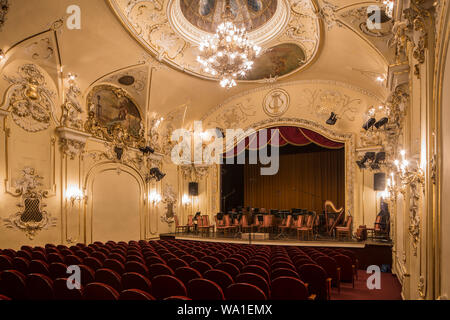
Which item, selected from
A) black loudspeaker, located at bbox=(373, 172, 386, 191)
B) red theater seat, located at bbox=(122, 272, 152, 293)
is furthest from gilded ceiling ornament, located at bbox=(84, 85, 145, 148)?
black loudspeaker, located at bbox=(373, 172, 386, 191)

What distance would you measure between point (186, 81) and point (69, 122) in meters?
5.48

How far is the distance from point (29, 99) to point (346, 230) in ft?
39.3

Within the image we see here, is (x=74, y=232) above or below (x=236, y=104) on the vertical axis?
below

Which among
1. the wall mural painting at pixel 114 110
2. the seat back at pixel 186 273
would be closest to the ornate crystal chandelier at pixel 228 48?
the wall mural painting at pixel 114 110

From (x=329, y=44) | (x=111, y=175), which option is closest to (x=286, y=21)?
(x=329, y=44)

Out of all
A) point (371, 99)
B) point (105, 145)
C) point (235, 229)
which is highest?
point (371, 99)

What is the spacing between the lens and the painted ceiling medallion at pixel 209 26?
9617 millimetres

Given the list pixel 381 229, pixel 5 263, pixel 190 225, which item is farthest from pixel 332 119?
pixel 5 263

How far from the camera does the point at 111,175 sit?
12.0 meters

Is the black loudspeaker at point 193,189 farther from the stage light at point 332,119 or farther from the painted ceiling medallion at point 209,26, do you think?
the stage light at point 332,119

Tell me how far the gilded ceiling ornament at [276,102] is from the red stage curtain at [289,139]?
33.0 inches

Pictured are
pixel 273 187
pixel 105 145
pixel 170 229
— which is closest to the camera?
pixel 105 145

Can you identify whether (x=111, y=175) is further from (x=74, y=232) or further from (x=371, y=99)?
(x=371, y=99)
